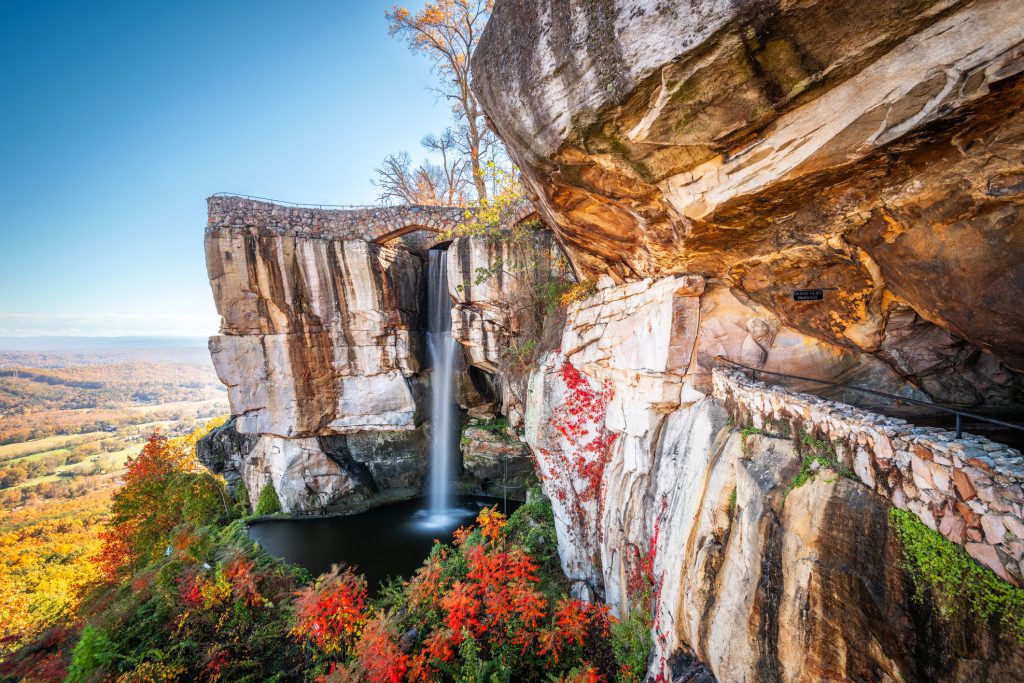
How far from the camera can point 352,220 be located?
47.5 feet

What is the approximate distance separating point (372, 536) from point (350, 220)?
1244 centimetres

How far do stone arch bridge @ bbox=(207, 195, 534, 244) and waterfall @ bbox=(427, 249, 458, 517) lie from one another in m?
2.68

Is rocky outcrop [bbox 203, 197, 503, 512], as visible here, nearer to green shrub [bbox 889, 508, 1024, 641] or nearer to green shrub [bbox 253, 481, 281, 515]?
green shrub [bbox 253, 481, 281, 515]

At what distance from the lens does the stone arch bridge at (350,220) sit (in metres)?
13.9

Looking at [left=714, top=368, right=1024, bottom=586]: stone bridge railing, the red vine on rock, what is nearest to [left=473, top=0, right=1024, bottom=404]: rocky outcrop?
[left=714, top=368, right=1024, bottom=586]: stone bridge railing

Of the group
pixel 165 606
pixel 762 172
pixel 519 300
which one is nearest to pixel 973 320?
pixel 762 172

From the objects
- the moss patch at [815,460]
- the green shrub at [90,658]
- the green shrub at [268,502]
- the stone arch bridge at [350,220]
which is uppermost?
the stone arch bridge at [350,220]

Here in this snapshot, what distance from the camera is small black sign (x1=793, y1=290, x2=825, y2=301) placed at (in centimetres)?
545

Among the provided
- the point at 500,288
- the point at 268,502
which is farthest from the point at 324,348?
the point at 500,288

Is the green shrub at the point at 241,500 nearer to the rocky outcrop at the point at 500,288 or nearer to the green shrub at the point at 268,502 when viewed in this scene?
the green shrub at the point at 268,502

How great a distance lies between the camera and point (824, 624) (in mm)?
3375

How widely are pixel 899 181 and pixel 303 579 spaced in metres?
15.5

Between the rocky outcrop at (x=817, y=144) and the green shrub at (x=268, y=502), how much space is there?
1752cm

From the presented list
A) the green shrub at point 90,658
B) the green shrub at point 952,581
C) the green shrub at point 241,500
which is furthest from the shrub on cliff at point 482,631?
the green shrub at point 241,500
